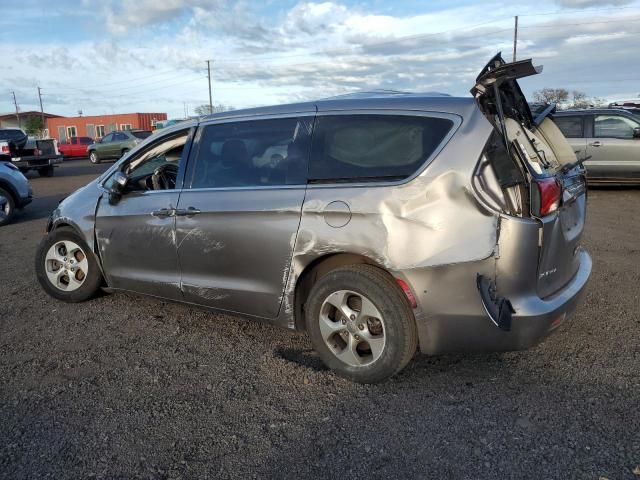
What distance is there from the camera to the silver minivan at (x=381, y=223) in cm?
325

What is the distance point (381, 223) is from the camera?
3406 millimetres

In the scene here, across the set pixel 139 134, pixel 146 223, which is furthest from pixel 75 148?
pixel 146 223

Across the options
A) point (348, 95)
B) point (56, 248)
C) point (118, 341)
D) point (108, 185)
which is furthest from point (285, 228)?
point (56, 248)

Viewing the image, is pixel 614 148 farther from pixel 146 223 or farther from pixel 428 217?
pixel 146 223

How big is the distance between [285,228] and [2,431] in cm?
201

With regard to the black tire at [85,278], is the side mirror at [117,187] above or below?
above

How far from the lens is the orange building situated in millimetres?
55812

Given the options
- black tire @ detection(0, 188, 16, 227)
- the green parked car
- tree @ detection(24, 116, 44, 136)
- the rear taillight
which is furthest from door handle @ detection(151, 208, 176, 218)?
tree @ detection(24, 116, 44, 136)

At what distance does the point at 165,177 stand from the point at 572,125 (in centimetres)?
1023

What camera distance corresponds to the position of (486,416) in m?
3.23

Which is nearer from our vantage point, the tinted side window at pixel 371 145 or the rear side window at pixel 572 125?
the tinted side window at pixel 371 145

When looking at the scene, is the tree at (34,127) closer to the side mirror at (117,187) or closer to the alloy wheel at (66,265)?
the alloy wheel at (66,265)

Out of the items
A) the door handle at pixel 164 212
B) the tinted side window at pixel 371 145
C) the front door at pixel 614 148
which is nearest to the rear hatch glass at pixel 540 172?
the tinted side window at pixel 371 145

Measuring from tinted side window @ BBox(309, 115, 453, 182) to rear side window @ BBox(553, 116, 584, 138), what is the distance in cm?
985
